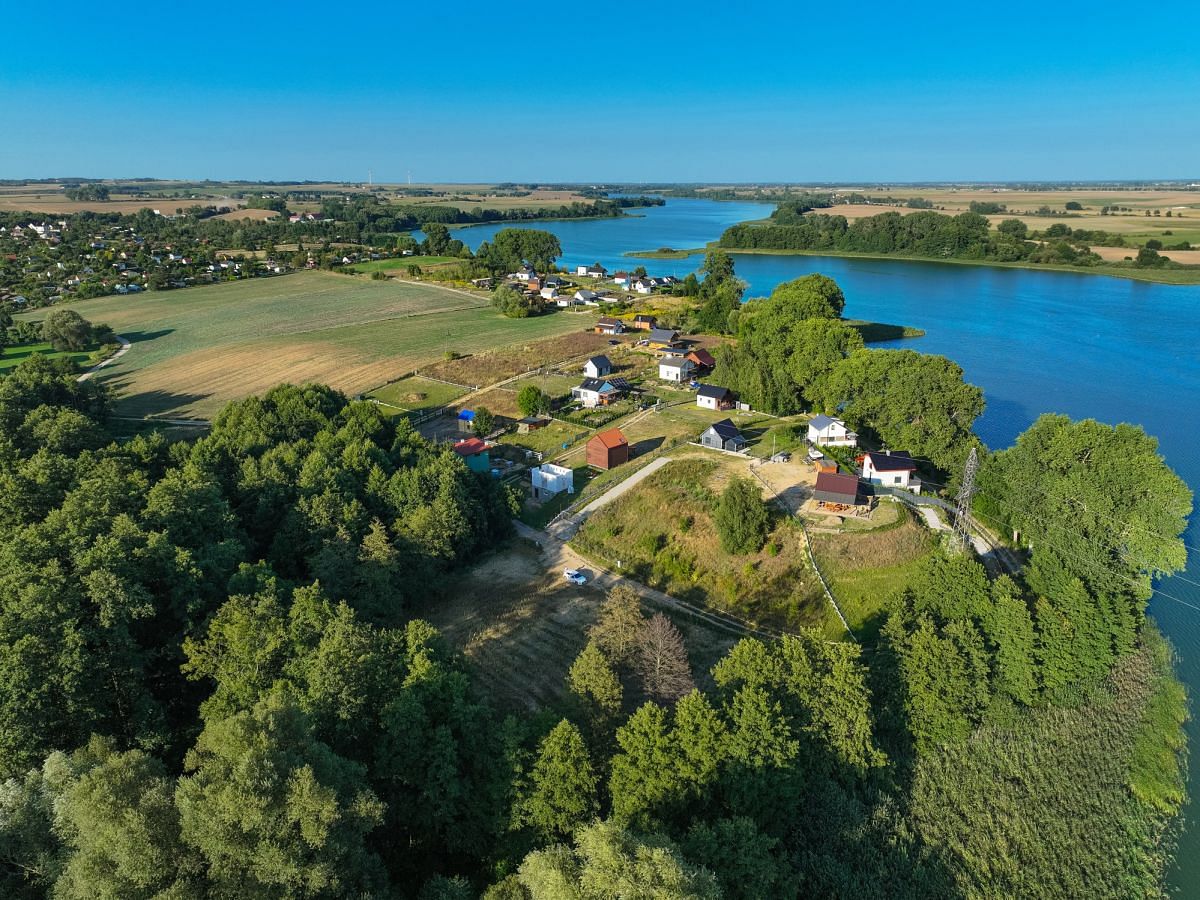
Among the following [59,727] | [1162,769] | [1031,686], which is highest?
[59,727]

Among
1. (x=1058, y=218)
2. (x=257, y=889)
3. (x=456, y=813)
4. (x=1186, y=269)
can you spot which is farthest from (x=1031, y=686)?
(x=1058, y=218)

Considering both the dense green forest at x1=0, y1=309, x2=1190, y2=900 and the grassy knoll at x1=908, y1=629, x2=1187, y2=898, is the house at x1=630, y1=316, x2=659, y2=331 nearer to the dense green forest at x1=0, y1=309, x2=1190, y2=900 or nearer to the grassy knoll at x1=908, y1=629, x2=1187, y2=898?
the dense green forest at x1=0, y1=309, x2=1190, y2=900

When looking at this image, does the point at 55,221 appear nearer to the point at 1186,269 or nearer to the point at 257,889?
the point at 257,889

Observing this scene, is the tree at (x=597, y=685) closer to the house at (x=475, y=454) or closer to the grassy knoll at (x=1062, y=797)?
the grassy knoll at (x=1062, y=797)

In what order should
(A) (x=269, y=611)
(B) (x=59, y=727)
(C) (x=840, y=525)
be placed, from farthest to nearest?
(C) (x=840, y=525) < (A) (x=269, y=611) < (B) (x=59, y=727)

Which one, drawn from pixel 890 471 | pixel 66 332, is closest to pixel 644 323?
pixel 890 471

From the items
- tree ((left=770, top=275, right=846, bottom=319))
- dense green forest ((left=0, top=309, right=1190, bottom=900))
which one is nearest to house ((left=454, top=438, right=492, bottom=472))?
dense green forest ((left=0, top=309, right=1190, bottom=900))

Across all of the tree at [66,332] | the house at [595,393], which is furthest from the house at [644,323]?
the tree at [66,332]
